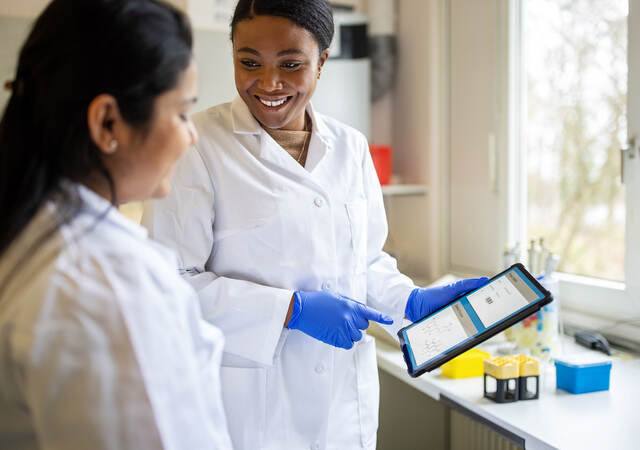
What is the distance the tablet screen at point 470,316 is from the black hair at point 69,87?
732mm

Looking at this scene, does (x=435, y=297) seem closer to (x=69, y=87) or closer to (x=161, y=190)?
(x=161, y=190)

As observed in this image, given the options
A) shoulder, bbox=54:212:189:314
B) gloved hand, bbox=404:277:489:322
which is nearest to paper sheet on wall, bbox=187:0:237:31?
gloved hand, bbox=404:277:489:322

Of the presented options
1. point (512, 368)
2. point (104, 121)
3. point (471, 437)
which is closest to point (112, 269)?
point (104, 121)

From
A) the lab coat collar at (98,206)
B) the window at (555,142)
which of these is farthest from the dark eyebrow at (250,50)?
the window at (555,142)

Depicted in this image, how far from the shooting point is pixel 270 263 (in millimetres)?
1180

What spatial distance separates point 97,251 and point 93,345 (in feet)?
0.32

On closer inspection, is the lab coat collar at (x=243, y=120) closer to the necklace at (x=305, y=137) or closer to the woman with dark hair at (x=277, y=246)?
the woman with dark hair at (x=277, y=246)

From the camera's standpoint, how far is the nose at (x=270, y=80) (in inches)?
45.5

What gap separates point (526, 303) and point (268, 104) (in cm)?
64

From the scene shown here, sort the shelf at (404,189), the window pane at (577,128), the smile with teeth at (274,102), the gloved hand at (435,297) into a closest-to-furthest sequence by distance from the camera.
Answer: the smile with teeth at (274,102) < the gloved hand at (435,297) < the window pane at (577,128) < the shelf at (404,189)

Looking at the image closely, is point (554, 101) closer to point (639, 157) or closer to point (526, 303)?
point (639, 157)

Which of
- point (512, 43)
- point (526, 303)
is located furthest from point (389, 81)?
point (526, 303)

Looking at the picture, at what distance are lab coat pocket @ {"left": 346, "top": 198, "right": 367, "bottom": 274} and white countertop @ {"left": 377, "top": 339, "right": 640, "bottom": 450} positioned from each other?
42cm

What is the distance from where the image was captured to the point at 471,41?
6.97ft
